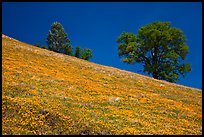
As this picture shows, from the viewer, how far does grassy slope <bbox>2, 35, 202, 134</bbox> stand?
15281mm

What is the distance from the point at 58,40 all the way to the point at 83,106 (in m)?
75.5

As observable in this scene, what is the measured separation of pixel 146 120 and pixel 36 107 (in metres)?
7.26

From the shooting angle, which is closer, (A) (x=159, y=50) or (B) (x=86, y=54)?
(A) (x=159, y=50)

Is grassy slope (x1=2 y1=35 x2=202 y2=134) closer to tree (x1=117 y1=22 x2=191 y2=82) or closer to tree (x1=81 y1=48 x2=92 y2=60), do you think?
tree (x1=117 y1=22 x2=191 y2=82)

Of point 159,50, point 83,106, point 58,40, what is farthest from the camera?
point 58,40

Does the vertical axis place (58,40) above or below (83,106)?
above

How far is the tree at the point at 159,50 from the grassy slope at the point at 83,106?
26.0 metres

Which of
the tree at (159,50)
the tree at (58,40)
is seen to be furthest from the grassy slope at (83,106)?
A: the tree at (58,40)

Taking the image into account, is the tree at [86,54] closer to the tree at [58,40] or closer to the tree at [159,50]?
the tree at [58,40]

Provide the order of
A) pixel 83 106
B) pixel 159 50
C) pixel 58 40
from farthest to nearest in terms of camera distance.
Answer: pixel 58 40
pixel 159 50
pixel 83 106

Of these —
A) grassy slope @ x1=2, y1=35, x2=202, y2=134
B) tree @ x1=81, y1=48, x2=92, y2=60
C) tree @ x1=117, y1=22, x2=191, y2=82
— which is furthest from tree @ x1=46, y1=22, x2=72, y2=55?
grassy slope @ x1=2, y1=35, x2=202, y2=134

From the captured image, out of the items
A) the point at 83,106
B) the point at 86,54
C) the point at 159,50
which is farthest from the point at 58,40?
the point at 83,106

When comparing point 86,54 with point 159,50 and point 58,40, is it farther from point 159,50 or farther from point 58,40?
point 159,50

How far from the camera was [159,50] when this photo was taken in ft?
190
